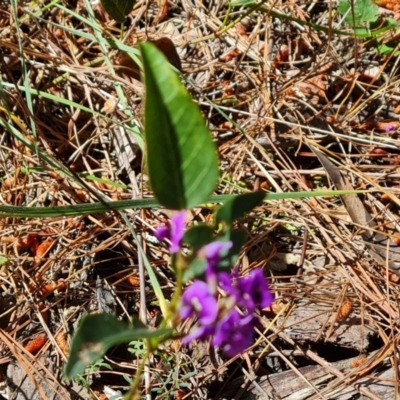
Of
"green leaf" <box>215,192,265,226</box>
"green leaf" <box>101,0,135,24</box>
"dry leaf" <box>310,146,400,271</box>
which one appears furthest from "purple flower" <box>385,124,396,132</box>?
"green leaf" <box>215,192,265,226</box>

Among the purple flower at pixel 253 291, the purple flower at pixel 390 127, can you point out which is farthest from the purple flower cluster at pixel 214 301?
the purple flower at pixel 390 127

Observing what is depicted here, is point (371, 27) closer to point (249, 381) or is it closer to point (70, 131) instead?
point (70, 131)

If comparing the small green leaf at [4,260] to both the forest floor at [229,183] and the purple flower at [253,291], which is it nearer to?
the forest floor at [229,183]

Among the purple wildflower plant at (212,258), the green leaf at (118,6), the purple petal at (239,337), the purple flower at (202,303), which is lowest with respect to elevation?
the purple petal at (239,337)

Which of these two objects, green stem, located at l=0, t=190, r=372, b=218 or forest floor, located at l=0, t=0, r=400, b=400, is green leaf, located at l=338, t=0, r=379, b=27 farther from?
green stem, located at l=0, t=190, r=372, b=218

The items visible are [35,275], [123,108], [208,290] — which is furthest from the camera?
[123,108]

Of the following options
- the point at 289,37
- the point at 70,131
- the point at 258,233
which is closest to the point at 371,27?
the point at 289,37
